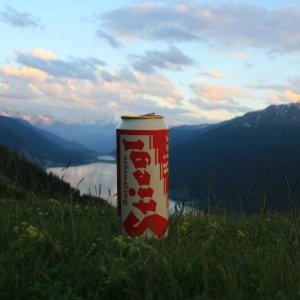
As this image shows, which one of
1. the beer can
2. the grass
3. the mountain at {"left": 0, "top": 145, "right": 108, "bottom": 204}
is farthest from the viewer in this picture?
the mountain at {"left": 0, "top": 145, "right": 108, "bottom": 204}

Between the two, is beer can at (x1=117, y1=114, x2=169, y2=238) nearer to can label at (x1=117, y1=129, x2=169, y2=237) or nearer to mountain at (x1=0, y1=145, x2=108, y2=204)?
can label at (x1=117, y1=129, x2=169, y2=237)

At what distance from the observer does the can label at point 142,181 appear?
16.1 ft

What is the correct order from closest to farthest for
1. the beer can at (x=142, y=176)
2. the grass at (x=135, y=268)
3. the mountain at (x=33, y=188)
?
1. the grass at (x=135, y=268)
2. the beer can at (x=142, y=176)
3. the mountain at (x=33, y=188)

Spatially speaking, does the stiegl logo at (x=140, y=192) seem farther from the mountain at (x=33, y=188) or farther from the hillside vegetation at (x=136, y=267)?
the mountain at (x=33, y=188)

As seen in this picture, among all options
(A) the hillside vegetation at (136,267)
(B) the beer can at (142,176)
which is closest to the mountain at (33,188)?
(B) the beer can at (142,176)

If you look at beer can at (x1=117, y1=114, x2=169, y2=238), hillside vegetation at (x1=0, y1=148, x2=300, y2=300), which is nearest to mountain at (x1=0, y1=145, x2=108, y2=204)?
beer can at (x1=117, y1=114, x2=169, y2=238)

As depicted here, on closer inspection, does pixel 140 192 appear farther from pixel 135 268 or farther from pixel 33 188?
pixel 33 188

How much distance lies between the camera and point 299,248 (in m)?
4.42

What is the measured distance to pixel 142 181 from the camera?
491 centimetres

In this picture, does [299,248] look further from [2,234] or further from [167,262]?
[2,234]

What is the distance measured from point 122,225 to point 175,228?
71cm

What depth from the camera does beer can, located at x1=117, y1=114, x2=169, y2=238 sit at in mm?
4906

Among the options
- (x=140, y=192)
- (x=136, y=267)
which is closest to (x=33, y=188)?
(x=140, y=192)

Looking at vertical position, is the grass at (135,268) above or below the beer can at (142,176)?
below
